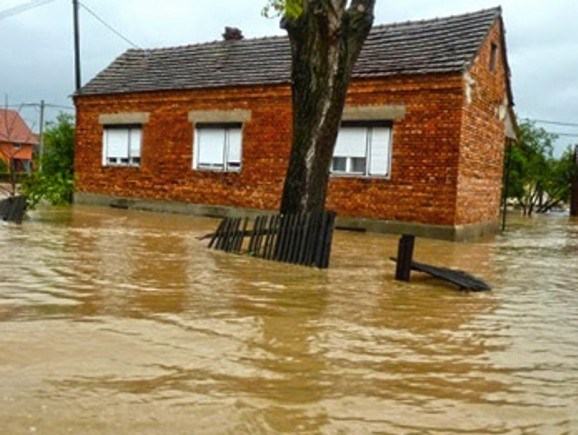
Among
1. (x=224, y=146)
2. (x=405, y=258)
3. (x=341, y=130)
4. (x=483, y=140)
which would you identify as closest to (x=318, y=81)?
(x=405, y=258)

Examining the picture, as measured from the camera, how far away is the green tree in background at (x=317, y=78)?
1163 centimetres

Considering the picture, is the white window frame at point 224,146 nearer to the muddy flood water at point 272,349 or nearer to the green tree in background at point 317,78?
the green tree in background at point 317,78

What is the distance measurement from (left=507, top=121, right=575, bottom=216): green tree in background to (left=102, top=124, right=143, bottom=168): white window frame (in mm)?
17974

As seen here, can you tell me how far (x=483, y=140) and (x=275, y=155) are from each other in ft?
19.0

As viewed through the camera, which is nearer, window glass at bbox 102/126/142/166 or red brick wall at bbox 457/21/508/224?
red brick wall at bbox 457/21/508/224

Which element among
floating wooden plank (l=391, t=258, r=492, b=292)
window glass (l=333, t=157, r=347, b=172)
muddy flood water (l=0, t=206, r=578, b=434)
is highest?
window glass (l=333, t=157, r=347, b=172)

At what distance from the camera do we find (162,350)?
5156 millimetres

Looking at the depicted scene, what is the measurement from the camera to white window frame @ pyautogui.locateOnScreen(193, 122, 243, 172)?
20.8 m

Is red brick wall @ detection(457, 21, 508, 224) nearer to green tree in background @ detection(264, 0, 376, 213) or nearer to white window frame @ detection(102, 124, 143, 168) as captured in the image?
green tree in background @ detection(264, 0, 376, 213)

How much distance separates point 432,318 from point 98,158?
64.4ft

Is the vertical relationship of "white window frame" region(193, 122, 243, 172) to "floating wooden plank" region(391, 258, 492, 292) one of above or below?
above

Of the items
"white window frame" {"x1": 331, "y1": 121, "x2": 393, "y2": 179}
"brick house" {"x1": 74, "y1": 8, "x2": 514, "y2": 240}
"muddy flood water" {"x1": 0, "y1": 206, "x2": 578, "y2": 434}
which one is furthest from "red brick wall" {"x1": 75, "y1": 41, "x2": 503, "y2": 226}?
"muddy flood water" {"x1": 0, "y1": 206, "x2": 578, "y2": 434}

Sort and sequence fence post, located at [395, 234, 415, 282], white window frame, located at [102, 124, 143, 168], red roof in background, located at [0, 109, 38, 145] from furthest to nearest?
red roof in background, located at [0, 109, 38, 145] → white window frame, located at [102, 124, 143, 168] → fence post, located at [395, 234, 415, 282]

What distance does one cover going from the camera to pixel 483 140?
1850 centimetres
